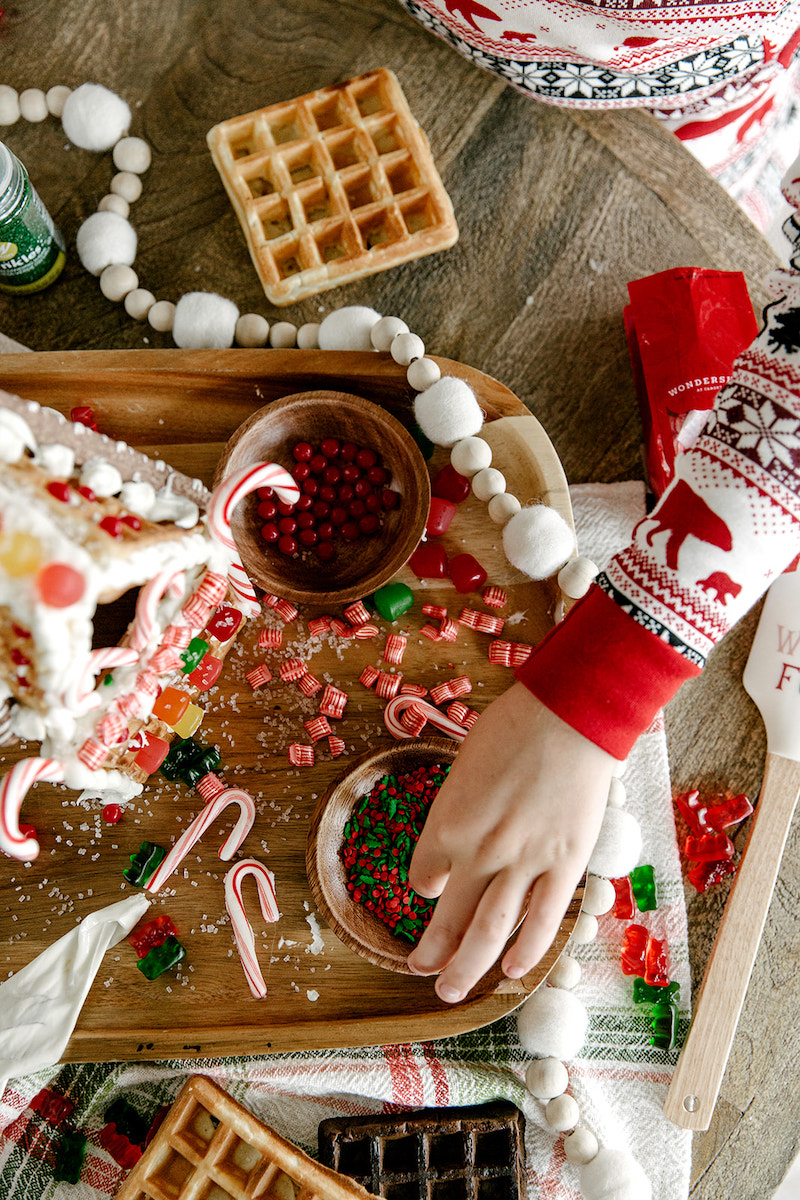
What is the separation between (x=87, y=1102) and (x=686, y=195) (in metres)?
1.64

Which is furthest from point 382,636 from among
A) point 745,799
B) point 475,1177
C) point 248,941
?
point 475,1177

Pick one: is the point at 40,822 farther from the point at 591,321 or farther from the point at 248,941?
the point at 591,321

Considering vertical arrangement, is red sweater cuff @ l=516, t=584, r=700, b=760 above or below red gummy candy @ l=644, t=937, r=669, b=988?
above

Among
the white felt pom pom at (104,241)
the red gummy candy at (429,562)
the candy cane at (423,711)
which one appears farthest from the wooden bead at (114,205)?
the candy cane at (423,711)

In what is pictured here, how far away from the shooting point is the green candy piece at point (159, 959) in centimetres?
111

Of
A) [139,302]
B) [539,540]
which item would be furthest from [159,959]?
[139,302]

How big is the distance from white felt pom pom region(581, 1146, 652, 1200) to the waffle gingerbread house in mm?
857

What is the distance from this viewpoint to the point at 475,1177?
115 cm

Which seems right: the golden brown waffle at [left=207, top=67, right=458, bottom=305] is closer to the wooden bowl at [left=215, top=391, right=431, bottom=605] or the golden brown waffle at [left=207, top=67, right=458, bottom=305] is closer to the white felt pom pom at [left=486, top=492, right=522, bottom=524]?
the wooden bowl at [left=215, top=391, right=431, bottom=605]

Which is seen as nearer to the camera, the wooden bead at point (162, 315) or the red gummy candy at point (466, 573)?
the red gummy candy at point (466, 573)

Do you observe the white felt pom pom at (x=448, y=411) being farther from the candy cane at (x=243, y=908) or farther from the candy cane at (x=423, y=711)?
the candy cane at (x=243, y=908)

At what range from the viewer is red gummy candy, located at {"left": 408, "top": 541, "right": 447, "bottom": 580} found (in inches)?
46.8

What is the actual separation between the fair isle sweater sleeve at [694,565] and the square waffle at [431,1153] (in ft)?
2.16

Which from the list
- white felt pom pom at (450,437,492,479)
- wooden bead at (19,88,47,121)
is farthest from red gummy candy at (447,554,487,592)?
wooden bead at (19,88,47,121)
